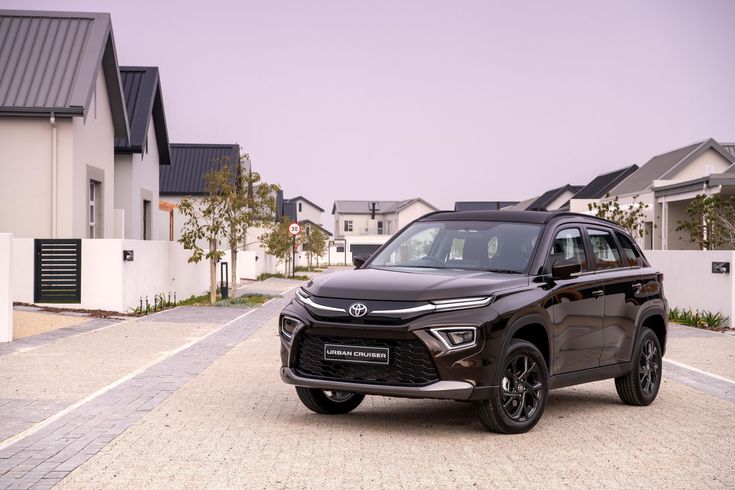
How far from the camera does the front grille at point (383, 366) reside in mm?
7844

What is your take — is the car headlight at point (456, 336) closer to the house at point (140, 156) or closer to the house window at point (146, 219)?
the house at point (140, 156)

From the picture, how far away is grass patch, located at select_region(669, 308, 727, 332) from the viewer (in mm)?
20203

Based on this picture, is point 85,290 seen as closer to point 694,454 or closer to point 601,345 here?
point 601,345

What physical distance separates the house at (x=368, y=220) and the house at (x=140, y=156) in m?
82.7

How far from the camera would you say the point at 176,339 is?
16.8 m

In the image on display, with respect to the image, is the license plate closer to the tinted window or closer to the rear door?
the tinted window

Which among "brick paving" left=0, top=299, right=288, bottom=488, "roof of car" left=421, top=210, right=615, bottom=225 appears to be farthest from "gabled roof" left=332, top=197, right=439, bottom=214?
"roof of car" left=421, top=210, right=615, bottom=225

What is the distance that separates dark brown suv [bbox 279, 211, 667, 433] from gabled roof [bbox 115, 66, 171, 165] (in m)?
23.5

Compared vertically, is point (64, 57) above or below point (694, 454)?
above

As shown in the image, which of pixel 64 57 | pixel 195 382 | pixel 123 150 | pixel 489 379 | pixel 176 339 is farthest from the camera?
pixel 123 150

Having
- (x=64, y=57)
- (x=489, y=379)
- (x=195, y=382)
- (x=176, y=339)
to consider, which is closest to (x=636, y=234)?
(x=64, y=57)

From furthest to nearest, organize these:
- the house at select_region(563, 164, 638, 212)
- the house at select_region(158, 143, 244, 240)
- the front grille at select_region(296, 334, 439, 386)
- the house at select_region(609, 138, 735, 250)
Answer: the house at select_region(563, 164, 638, 212) → the house at select_region(158, 143, 244, 240) → the house at select_region(609, 138, 735, 250) → the front grille at select_region(296, 334, 439, 386)

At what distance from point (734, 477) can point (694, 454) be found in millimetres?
762

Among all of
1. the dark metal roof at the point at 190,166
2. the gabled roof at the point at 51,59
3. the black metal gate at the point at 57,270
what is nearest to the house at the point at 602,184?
the dark metal roof at the point at 190,166
